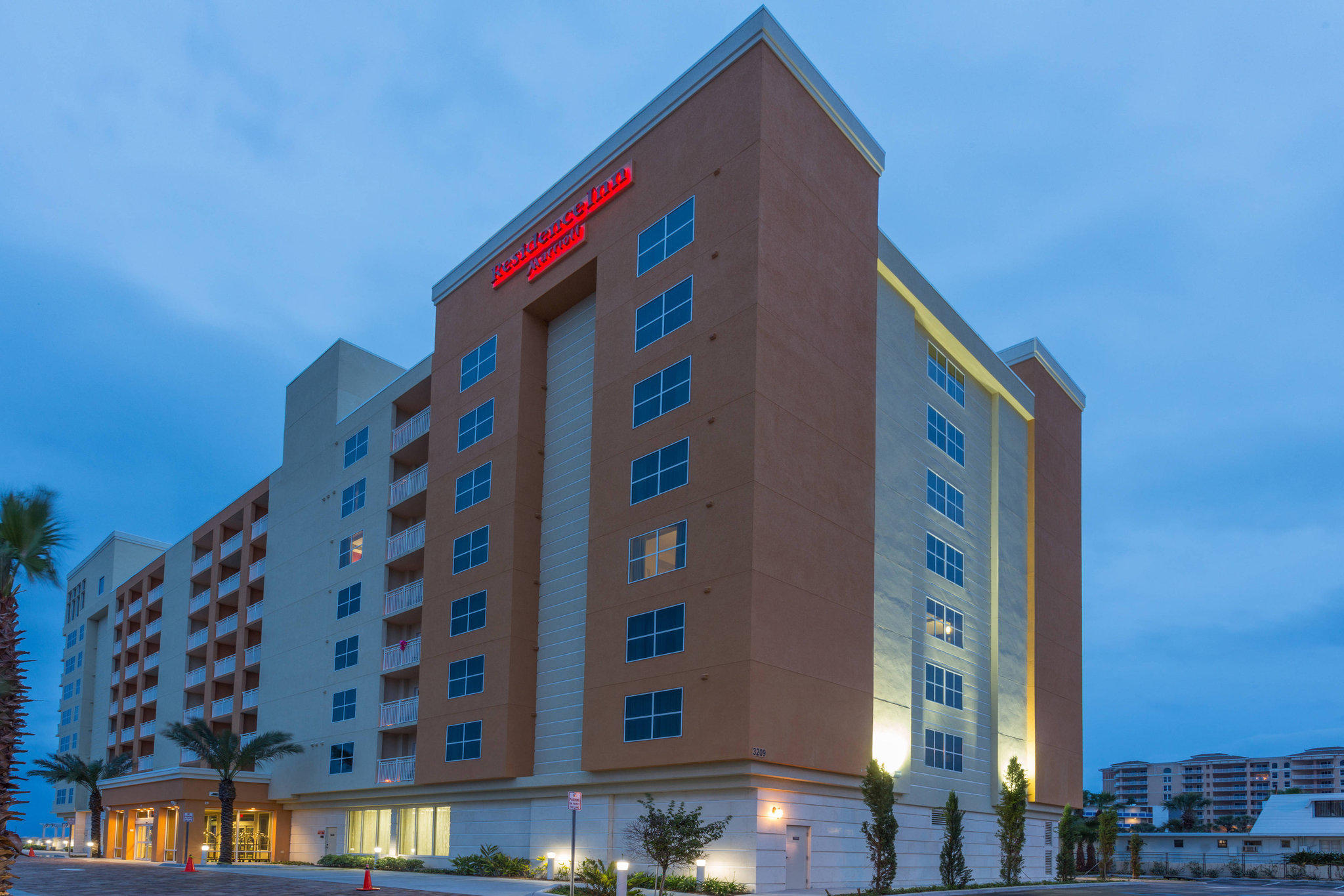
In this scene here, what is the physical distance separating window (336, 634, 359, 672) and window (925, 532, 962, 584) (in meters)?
26.5

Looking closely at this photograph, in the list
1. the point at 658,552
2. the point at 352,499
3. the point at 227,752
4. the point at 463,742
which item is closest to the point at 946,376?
the point at 658,552

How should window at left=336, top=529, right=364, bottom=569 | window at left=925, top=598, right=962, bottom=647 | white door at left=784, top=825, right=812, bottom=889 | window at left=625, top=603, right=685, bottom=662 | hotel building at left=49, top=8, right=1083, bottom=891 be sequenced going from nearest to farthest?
1. white door at left=784, top=825, right=812, bottom=889
2. hotel building at left=49, top=8, right=1083, bottom=891
3. window at left=625, top=603, right=685, bottom=662
4. window at left=925, top=598, right=962, bottom=647
5. window at left=336, top=529, right=364, bottom=569

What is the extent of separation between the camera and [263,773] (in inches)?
2151

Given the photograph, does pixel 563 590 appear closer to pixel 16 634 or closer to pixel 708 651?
pixel 708 651

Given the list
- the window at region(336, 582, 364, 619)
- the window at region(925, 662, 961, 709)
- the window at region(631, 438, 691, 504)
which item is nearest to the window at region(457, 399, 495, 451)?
the window at region(631, 438, 691, 504)

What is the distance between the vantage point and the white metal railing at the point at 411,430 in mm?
48406

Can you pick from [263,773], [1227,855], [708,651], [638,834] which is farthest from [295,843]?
[1227,855]

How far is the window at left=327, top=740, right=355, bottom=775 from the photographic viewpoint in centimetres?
4816

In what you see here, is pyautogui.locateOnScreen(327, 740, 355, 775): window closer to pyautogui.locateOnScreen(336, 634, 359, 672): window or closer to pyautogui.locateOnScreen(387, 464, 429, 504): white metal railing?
pyautogui.locateOnScreen(336, 634, 359, 672): window

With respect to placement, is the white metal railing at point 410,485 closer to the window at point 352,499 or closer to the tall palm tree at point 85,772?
the window at point 352,499

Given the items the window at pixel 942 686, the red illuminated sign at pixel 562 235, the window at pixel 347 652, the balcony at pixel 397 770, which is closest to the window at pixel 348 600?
the window at pixel 347 652

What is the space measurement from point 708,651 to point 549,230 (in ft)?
62.3

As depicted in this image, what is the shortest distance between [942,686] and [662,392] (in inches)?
677

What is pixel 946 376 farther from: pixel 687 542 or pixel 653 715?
pixel 653 715
